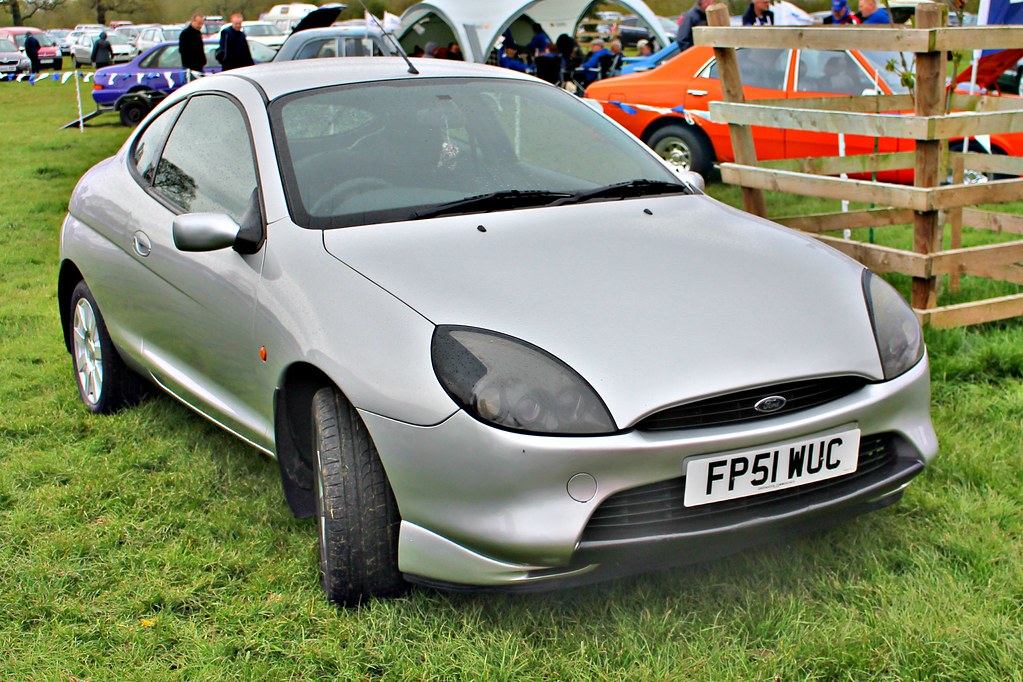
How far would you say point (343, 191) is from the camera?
3.25 meters

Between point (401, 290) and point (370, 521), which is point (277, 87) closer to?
point (401, 290)

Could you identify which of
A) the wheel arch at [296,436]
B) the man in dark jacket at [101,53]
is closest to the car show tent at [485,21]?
the man in dark jacket at [101,53]

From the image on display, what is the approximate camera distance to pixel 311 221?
3.11 meters

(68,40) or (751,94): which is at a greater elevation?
(751,94)

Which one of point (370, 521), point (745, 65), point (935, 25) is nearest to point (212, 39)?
point (745, 65)

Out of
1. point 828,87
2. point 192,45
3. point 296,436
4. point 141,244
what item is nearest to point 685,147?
point 828,87

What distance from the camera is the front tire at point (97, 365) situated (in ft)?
14.2

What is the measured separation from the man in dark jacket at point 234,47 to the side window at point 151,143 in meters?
11.3

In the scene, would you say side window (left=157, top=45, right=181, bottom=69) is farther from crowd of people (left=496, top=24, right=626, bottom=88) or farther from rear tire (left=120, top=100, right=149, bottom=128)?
crowd of people (left=496, top=24, right=626, bottom=88)

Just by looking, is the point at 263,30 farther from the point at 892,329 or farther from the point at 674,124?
the point at 892,329

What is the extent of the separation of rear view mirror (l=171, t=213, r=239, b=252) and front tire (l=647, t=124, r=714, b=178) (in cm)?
709

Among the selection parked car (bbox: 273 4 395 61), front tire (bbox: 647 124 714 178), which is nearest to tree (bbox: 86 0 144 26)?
parked car (bbox: 273 4 395 61)

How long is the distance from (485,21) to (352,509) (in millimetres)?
17294

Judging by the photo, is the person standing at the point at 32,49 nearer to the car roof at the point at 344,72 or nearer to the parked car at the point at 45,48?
the parked car at the point at 45,48
